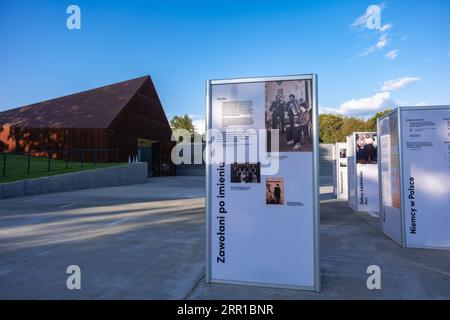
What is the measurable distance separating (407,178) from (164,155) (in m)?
30.8

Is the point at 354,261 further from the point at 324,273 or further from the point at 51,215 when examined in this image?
the point at 51,215

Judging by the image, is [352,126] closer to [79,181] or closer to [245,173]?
[79,181]

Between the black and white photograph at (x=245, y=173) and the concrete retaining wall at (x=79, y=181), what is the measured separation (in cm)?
1291

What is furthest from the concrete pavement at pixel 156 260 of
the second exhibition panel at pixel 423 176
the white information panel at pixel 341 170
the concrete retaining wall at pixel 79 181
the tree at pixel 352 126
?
the tree at pixel 352 126

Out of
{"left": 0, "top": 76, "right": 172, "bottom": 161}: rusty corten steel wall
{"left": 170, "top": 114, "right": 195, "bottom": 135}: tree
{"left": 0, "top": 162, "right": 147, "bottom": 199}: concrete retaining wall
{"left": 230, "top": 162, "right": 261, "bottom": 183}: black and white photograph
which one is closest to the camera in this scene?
{"left": 230, "top": 162, "right": 261, "bottom": 183}: black and white photograph

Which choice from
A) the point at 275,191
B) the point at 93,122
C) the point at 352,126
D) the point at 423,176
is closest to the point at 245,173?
the point at 275,191

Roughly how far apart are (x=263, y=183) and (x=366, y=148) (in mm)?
7654

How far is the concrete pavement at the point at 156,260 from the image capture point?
3.73 metres

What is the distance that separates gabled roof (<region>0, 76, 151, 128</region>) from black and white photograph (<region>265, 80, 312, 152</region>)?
83.8 feet

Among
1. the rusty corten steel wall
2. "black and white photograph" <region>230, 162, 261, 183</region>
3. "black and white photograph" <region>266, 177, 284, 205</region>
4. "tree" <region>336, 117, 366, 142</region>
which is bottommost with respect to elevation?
"black and white photograph" <region>266, 177, 284, 205</region>

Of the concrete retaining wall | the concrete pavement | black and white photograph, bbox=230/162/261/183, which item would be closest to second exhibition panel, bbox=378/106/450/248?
the concrete pavement

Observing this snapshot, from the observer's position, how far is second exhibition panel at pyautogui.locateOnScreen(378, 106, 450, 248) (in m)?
5.92

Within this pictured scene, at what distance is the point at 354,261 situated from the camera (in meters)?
5.00

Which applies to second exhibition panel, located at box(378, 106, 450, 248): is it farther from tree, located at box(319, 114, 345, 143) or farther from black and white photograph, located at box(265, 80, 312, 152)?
tree, located at box(319, 114, 345, 143)
